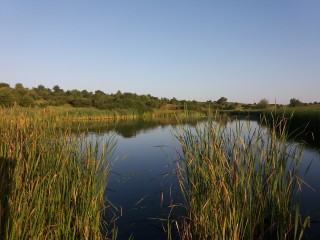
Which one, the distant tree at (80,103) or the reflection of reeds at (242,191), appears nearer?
the reflection of reeds at (242,191)

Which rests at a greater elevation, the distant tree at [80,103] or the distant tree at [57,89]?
the distant tree at [57,89]

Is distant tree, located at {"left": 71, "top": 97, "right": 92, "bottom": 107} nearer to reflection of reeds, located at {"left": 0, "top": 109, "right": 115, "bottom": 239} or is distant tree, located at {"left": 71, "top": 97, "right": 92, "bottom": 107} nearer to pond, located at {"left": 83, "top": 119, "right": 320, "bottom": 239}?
pond, located at {"left": 83, "top": 119, "right": 320, "bottom": 239}

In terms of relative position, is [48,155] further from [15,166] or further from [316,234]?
[316,234]

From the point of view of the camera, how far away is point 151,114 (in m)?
61.2

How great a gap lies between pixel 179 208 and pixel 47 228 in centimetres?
409

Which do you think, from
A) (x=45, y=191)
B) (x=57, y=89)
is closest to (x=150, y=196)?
(x=45, y=191)

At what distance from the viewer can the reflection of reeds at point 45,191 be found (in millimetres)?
2869

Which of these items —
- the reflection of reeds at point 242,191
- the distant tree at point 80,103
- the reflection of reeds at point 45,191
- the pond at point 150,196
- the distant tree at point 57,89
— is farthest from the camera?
the distant tree at point 57,89

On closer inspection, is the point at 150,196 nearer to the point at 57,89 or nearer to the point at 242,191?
the point at 242,191

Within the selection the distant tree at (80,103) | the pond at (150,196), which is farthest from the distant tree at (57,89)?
the pond at (150,196)

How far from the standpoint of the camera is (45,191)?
3.15 m

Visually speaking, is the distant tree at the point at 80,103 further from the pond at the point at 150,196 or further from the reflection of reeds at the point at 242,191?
the reflection of reeds at the point at 242,191

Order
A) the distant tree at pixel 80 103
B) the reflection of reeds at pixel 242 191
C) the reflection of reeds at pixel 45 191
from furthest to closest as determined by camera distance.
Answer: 1. the distant tree at pixel 80 103
2. the reflection of reeds at pixel 242 191
3. the reflection of reeds at pixel 45 191

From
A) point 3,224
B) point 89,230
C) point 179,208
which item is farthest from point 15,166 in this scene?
point 179,208
